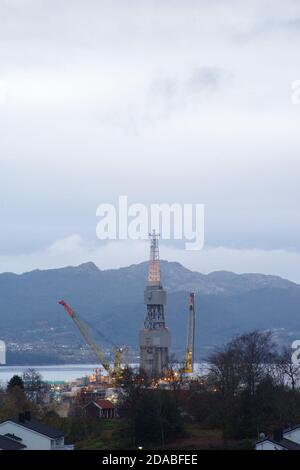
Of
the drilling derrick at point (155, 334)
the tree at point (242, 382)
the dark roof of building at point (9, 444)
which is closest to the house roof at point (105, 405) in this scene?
the tree at point (242, 382)

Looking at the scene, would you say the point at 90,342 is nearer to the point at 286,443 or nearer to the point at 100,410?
the point at 100,410

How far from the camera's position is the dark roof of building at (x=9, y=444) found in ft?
133

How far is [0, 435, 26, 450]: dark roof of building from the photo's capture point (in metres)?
40.6

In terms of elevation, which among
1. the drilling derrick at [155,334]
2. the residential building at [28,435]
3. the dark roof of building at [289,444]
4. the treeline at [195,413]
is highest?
the drilling derrick at [155,334]

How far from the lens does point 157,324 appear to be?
107688mm

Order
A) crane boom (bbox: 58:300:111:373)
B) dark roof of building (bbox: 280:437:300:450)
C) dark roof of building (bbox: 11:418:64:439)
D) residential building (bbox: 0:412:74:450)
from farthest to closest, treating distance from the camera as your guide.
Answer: crane boom (bbox: 58:300:111:373) < dark roof of building (bbox: 11:418:64:439) < residential building (bbox: 0:412:74:450) < dark roof of building (bbox: 280:437:300:450)

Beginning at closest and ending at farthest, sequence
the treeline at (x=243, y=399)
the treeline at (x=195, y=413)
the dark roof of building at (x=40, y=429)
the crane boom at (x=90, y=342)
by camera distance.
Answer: the dark roof of building at (x=40, y=429) < the treeline at (x=195, y=413) < the treeline at (x=243, y=399) < the crane boom at (x=90, y=342)

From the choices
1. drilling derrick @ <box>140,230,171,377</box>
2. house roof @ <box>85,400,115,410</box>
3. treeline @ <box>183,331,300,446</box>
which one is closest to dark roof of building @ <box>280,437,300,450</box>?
treeline @ <box>183,331,300,446</box>

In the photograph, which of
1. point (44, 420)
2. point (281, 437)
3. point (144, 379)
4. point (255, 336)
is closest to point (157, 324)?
point (255, 336)

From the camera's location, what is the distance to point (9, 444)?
41.6 metres

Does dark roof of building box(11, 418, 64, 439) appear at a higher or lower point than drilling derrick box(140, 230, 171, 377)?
lower

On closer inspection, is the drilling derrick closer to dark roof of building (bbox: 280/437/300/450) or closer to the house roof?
the house roof

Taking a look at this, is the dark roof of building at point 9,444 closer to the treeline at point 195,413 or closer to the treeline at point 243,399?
the treeline at point 195,413
